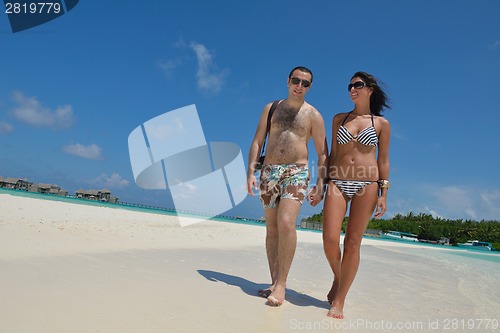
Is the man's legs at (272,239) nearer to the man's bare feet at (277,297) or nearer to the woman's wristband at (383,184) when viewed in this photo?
the man's bare feet at (277,297)

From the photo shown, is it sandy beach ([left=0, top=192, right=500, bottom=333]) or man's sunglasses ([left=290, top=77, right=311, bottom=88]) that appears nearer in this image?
sandy beach ([left=0, top=192, right=500, bottom=333])

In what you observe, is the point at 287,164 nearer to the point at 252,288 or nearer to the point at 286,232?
the point at 286,232

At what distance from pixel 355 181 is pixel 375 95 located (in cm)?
106

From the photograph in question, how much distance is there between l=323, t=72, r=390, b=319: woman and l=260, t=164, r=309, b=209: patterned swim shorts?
10.9 inches

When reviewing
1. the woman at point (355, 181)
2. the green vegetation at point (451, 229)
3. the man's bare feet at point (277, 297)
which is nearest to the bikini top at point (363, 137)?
the woman at point (355, 181)

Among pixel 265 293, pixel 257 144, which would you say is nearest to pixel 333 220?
A: pixel 265 293

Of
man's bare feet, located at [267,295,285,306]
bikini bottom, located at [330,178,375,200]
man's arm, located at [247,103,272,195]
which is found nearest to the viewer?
man's bare feet, located at [267,295,285,306]

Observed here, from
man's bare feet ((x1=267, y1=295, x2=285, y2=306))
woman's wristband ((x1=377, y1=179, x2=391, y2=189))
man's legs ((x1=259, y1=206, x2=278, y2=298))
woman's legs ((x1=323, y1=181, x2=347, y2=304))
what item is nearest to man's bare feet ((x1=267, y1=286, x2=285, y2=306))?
man's bare feet ((x1=267, y1=295, x2=285, y2=306))

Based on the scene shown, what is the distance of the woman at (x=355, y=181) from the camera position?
3502mm

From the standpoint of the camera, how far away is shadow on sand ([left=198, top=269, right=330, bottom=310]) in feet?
11.9

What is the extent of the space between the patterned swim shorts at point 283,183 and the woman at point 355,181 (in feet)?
0.91

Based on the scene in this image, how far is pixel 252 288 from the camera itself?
4.05 m

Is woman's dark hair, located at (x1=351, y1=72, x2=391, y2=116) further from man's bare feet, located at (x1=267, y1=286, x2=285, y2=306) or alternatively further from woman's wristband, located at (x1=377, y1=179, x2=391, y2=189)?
man's bare feet, located at (x1=267, y1=286, x2=285, y2=306)

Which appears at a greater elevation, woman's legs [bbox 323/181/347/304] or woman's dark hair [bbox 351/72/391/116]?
woman's dark hair [bbox 351/72/391/116]
